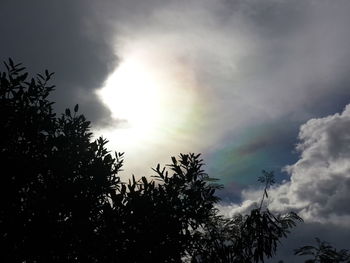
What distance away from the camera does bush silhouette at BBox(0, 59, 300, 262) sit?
15156 millimetres

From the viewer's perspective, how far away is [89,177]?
17.9 m

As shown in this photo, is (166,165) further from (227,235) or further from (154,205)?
(227,235)

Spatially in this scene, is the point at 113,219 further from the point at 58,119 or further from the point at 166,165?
the point at 58,119

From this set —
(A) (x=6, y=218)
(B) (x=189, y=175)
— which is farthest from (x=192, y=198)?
(A) (x=6, y=218)

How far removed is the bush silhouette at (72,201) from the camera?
1516cm

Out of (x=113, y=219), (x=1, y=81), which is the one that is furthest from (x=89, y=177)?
(x=1, y=81)

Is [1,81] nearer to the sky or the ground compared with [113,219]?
nearer to the sky

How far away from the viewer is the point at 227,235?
28.2 meters

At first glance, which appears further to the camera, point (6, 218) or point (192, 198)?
point (192, 198)

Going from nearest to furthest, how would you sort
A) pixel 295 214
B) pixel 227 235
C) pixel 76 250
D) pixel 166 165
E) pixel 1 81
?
pixel 76 250, pixel 1 81, pixel 166 165, pixel 295 214, pixel 227 235

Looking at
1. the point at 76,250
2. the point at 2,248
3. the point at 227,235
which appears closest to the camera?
the point at 2,248

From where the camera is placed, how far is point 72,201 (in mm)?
16219

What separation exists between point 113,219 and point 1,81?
326 inches

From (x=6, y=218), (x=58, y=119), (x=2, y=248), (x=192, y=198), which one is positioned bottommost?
(x=2, y=248)
